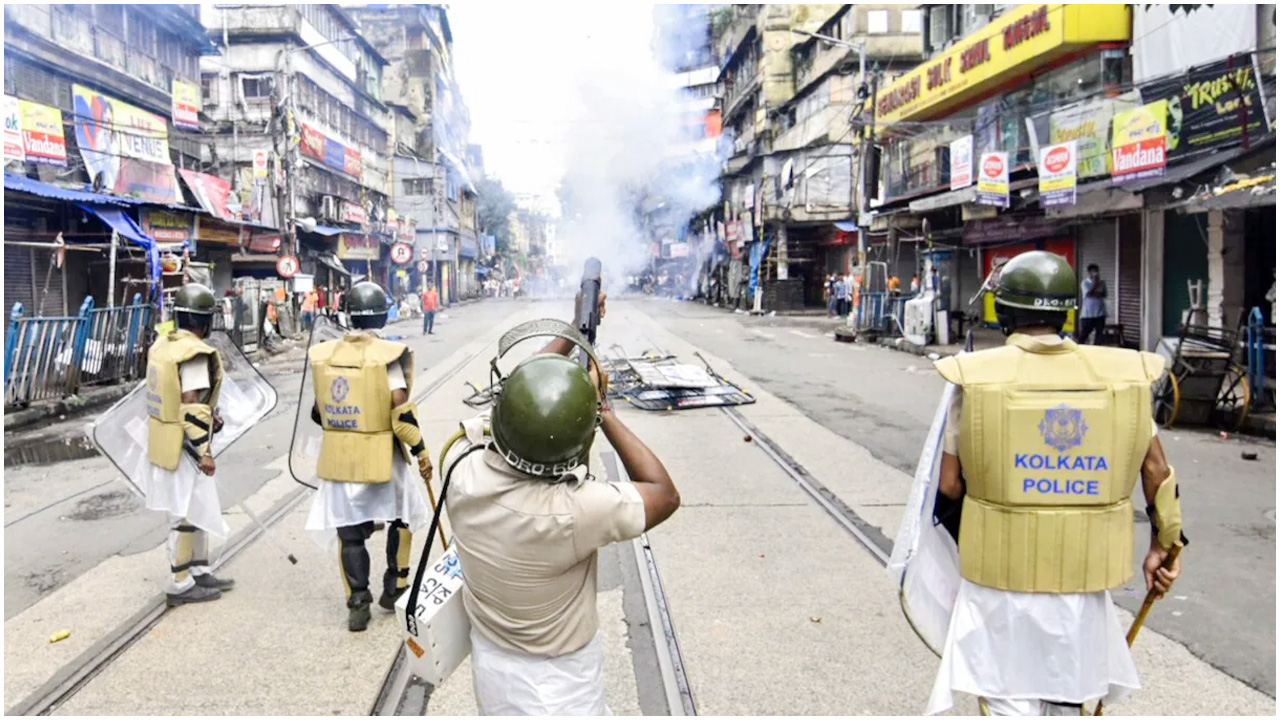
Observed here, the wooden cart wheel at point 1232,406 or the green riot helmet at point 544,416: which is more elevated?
the green riot helmet at point 544,416

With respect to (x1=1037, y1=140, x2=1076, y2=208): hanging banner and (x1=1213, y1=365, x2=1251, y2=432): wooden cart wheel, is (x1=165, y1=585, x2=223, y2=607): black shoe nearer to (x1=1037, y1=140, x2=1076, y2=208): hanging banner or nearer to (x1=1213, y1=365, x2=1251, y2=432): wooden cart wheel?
(x1=1213, y1=365, x2=1251, y2=432): wooden cart wheel

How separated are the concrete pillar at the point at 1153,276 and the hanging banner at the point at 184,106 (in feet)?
68.7

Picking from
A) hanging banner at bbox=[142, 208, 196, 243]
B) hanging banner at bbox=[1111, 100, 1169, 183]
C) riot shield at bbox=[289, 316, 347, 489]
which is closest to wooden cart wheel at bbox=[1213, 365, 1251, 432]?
hanging banner at bbox=[1111, 100, 1169, 183]

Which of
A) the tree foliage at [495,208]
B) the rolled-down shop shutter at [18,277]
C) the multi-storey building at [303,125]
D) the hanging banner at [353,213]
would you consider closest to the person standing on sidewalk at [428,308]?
the multi-storey building at [303,125]

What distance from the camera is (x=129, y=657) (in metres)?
3.99

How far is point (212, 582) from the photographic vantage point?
4730 mm

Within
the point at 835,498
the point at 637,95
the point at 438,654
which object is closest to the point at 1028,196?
the point at 835,498

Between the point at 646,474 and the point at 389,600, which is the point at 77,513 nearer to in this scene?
the point at 389,600

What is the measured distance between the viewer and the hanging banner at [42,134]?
629 inches

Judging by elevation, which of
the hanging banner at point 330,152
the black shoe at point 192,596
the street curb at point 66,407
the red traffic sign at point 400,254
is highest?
the hanging banner at point 330,152

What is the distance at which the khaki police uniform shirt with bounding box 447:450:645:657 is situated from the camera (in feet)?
6.91

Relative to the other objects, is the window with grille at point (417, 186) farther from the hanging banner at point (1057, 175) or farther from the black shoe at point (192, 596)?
the black shoe at point (192, 596)

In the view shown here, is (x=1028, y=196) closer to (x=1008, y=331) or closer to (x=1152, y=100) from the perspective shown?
(x=1152, y=100)

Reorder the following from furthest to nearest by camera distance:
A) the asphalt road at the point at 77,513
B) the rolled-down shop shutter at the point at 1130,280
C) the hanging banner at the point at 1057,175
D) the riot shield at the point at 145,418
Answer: the rolled-down shop shutter at the point at 1130,280
the hanging banner at the point at 1057,175
the asphalt road at the point at 77,513
the riot shield at the point at 145,418
